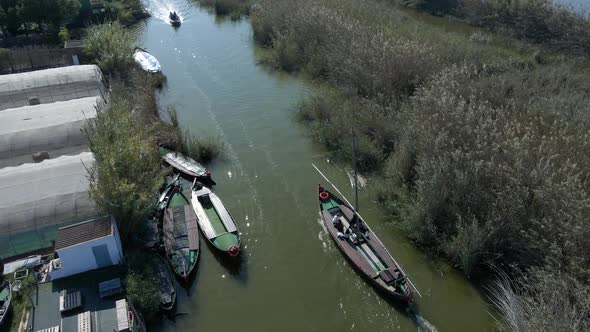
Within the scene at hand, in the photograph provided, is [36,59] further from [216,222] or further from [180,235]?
[216,222]

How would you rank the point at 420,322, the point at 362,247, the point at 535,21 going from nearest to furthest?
the point at 420,322 < the point at 362,247 < the point at 535,21

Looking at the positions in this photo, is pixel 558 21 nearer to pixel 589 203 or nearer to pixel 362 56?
pixel 362 56

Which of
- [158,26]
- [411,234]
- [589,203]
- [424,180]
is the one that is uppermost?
[589,203]

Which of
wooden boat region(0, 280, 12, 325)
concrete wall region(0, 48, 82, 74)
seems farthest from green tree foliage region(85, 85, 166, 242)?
concrete wall region(0, 48, 82, 74)

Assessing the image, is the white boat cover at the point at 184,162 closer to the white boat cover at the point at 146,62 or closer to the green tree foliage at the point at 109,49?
the green tree foliage at the point at 109,49

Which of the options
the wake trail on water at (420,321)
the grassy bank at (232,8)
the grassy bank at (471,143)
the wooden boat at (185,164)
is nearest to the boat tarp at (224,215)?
the wooden boat at (185,164)

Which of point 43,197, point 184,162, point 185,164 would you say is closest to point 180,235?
point 185,164

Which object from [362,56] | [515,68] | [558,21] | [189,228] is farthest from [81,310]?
[558,21]
